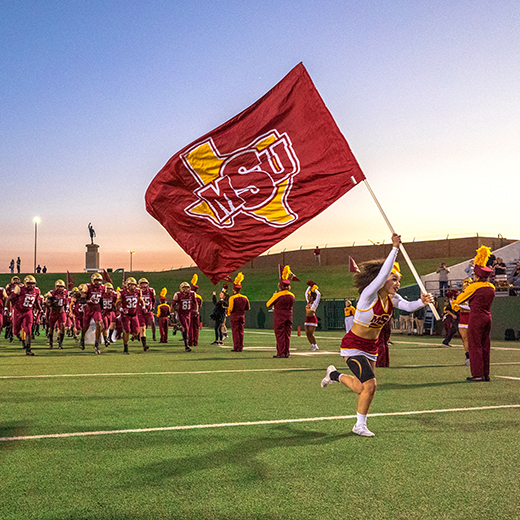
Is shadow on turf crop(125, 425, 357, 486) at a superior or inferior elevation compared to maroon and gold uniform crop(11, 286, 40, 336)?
inferior

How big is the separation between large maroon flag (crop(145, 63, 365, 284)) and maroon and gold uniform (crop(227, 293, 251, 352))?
9.67 metres

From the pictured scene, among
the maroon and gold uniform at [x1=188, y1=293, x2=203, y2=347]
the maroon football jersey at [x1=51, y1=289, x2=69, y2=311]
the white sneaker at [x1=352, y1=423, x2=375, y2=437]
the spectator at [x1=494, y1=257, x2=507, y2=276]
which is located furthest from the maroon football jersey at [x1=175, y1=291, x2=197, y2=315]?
the spectator at [x1=494, y1=257, x2=507, y2=276]

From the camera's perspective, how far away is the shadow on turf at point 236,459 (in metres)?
4.38

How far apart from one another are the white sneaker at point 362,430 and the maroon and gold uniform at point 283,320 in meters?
8.95

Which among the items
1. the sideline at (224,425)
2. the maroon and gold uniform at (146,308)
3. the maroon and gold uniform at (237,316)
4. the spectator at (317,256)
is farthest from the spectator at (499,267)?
the spectator at (317,256)

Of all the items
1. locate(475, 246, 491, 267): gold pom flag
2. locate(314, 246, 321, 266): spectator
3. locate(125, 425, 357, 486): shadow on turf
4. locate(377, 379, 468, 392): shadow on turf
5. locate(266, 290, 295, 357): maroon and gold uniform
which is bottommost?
locate(377, 379, 468, 392): shadow on turf

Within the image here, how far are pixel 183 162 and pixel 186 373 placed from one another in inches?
205

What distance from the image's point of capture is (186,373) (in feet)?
36.8

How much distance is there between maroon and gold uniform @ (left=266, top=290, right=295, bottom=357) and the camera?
14.8 meters

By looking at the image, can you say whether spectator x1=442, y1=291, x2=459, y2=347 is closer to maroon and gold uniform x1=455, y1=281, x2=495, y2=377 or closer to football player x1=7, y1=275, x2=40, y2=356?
maroon and gold uniform x1=455, y1=281, x2=495, y2=377

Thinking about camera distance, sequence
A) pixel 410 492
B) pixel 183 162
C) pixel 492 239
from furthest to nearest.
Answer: pixel 492 239
pixel 183 162
pixel 410 492

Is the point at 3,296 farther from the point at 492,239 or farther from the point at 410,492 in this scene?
the point at 492,239

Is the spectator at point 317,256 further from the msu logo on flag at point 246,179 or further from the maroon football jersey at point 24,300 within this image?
the msu logo on flag at point 246,179

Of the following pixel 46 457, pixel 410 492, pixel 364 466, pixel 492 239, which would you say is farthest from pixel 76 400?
pixel 492 239
